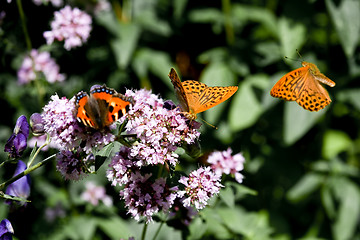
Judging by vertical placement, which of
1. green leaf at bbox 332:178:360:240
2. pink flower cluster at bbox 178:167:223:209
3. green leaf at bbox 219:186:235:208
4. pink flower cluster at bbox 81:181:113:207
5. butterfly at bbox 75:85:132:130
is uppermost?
butterfly at bbox 75:85:132:130

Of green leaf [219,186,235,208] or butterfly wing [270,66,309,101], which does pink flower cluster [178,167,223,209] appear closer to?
green leaf [219,186,235,208]

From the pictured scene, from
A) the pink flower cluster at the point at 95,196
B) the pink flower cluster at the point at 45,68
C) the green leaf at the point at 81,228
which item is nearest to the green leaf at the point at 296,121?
the pink flower cluster at the point at 95,196

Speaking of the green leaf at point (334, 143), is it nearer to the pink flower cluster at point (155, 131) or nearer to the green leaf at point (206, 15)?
the green leaf at point (206, 15)

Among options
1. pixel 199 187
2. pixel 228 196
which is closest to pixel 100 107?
pixel 199 187

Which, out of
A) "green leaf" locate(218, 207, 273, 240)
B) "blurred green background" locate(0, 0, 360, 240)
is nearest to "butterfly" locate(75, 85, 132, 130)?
"green leaf" locate(218, 207, 273, 240)

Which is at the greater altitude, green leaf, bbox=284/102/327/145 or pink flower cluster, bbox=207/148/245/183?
pink flower cluster, bbox=207/148/245/183

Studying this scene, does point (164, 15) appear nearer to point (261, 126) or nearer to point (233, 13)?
point (233, 13)
